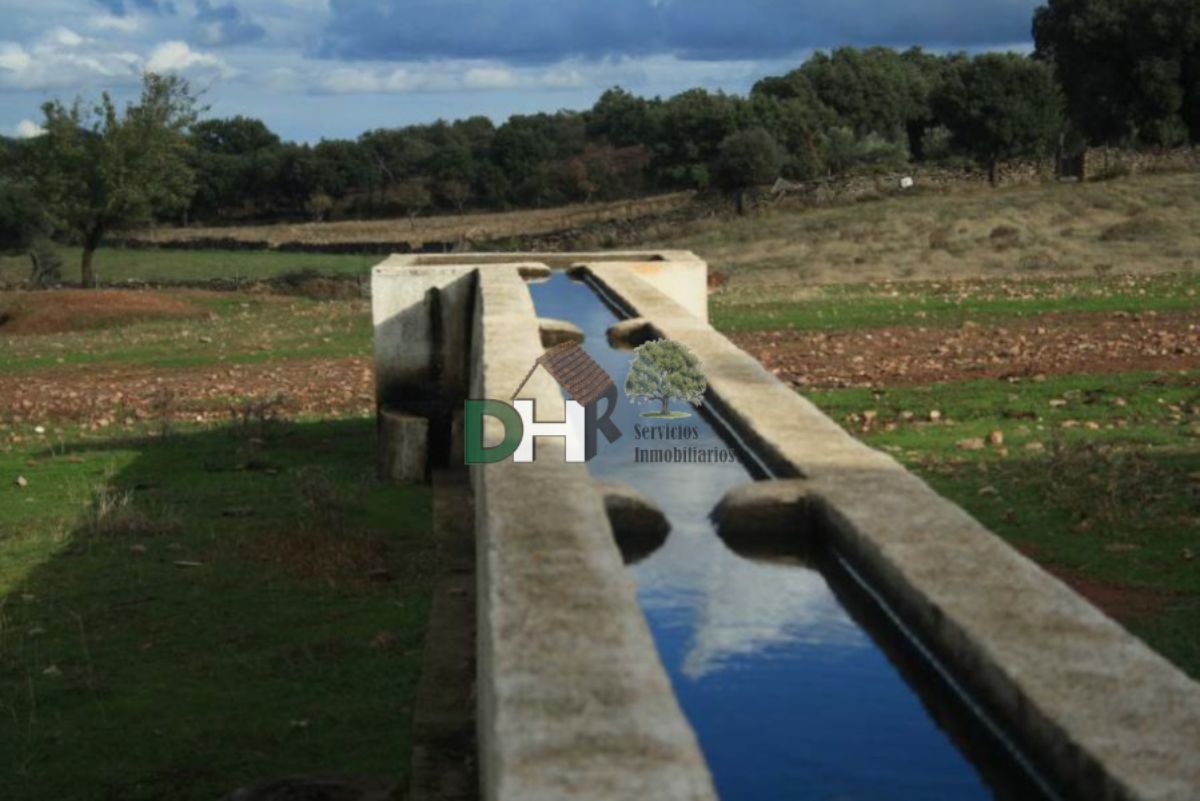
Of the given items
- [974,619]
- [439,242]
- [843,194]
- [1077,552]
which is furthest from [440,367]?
[439,242]

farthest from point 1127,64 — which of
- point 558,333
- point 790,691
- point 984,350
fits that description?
point 790,691

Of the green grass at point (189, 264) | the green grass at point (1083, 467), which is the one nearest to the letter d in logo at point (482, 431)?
the green grass at point (1083, 467)

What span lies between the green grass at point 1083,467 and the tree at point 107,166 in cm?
3203

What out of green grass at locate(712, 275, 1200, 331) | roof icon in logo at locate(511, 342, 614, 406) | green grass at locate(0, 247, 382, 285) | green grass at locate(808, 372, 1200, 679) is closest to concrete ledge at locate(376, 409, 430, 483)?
roof icon in logo at locate(511, 342, 614, 406)

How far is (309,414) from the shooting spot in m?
15.1

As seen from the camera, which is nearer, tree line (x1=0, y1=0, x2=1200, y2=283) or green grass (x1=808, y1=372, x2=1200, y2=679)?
green grass (x1=808, y1=372, x2=1200, y2=679)

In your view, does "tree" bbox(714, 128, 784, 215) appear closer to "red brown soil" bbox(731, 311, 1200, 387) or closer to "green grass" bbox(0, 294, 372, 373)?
"green grass" bbox(0, 294, 372, 373)

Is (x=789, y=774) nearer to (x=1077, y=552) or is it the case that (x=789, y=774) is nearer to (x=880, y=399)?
(x=1077, y=552)

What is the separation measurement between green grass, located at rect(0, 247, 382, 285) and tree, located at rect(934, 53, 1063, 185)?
1732 cm

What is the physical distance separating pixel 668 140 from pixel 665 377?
52.3m

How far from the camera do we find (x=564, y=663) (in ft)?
12.6

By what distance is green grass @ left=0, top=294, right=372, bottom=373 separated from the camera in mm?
21391

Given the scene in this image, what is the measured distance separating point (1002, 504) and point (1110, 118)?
46.7m

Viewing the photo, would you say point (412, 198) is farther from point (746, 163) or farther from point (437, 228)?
point (746, 163)
